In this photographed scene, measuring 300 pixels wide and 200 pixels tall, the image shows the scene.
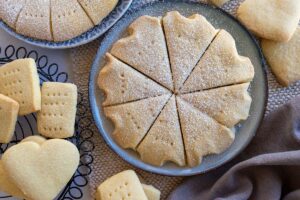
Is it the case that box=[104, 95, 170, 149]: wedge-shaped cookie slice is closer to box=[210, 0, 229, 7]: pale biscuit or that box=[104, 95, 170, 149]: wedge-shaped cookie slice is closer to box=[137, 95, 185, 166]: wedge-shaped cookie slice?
box=[137, 95, 185, 166]: wedge-shaped cookie slice

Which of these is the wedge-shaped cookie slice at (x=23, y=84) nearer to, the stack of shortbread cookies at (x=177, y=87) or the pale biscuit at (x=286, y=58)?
the stack of shortbread cookies at (x=177, y=87)

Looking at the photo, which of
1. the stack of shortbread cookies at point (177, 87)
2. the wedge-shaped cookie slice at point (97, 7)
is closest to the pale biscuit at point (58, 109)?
the stack of shortbread cookies at point (177, 87)

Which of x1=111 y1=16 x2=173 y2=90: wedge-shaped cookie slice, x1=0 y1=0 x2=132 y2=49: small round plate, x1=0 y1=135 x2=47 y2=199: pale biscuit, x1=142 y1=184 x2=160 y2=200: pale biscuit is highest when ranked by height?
x1=0 y1=0 x2=132 y2=49: small round plate

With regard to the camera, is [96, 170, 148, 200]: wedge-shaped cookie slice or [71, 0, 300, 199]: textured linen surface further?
[71, 0, 300, 199]: textured linen surface

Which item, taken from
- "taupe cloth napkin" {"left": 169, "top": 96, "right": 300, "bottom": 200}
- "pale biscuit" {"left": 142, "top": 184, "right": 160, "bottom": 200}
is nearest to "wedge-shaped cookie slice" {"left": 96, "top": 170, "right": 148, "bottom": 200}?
"pale biscuit" {"left": 142, "top": 184, "right": 160, "bottom": 200}

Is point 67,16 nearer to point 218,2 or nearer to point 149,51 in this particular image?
point 149,51

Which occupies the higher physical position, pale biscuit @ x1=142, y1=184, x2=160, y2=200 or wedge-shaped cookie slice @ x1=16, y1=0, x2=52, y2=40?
wedge-shaped cookie slice @ x1=16, y1=0, x2=52, y2=40
